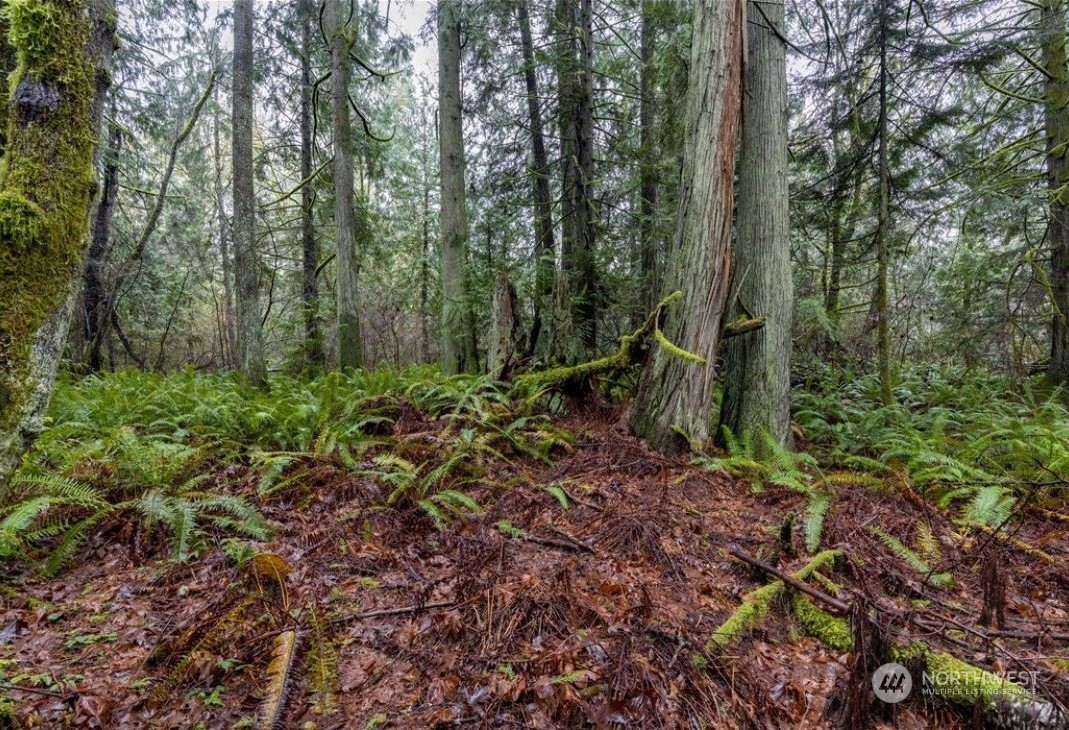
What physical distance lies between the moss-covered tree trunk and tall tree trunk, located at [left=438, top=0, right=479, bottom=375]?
6054 millimetres

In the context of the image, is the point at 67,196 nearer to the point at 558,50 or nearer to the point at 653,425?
the point at 653,425

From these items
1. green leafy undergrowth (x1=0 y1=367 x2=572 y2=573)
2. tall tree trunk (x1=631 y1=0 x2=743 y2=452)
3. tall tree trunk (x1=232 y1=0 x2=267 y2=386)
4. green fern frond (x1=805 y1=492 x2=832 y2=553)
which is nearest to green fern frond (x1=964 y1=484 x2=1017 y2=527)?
green fern frond (x1=805 y1=492 x2=832 y2=553)

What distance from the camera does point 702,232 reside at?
495 cm

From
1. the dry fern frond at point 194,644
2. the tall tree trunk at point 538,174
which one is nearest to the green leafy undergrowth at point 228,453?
the dry fern frond at point 194,644

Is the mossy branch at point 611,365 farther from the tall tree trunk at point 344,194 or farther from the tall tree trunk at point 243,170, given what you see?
the tall tree trunk at point 243,170

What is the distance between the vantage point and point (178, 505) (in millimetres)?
3316

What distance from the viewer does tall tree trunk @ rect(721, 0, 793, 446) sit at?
532 cm

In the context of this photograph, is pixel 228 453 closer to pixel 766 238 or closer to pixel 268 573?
pixel 268 573

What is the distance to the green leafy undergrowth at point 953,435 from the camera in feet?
13.0

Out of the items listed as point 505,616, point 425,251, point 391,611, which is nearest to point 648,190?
point 425,251

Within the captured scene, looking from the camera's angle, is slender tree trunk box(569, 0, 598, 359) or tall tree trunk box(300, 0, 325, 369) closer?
slender tree trunk box(569, 0, 598, 359)

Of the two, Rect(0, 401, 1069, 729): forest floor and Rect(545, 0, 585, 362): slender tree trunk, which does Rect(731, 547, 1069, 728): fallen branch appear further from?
Rect(545, 0, 585, 362): slender tree trunk

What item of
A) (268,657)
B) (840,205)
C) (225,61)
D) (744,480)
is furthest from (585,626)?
(225,61)

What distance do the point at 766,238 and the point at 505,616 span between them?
4.72 m
